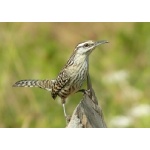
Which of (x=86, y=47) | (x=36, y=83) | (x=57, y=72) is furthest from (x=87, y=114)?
(x=57, y=72)

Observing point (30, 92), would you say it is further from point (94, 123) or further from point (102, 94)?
point (94, 123)

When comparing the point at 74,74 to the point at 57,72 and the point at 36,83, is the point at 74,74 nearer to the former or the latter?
the point at 36,83

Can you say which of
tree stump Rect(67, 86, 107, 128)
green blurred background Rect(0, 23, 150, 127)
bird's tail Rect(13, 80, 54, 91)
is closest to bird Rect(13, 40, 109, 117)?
bird's tail Rect(13, 80, 54, 91)

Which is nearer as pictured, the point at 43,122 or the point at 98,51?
the point at 43,122

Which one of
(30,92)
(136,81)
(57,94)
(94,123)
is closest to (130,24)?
(136,81)

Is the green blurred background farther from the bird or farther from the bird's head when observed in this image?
the bird's head
